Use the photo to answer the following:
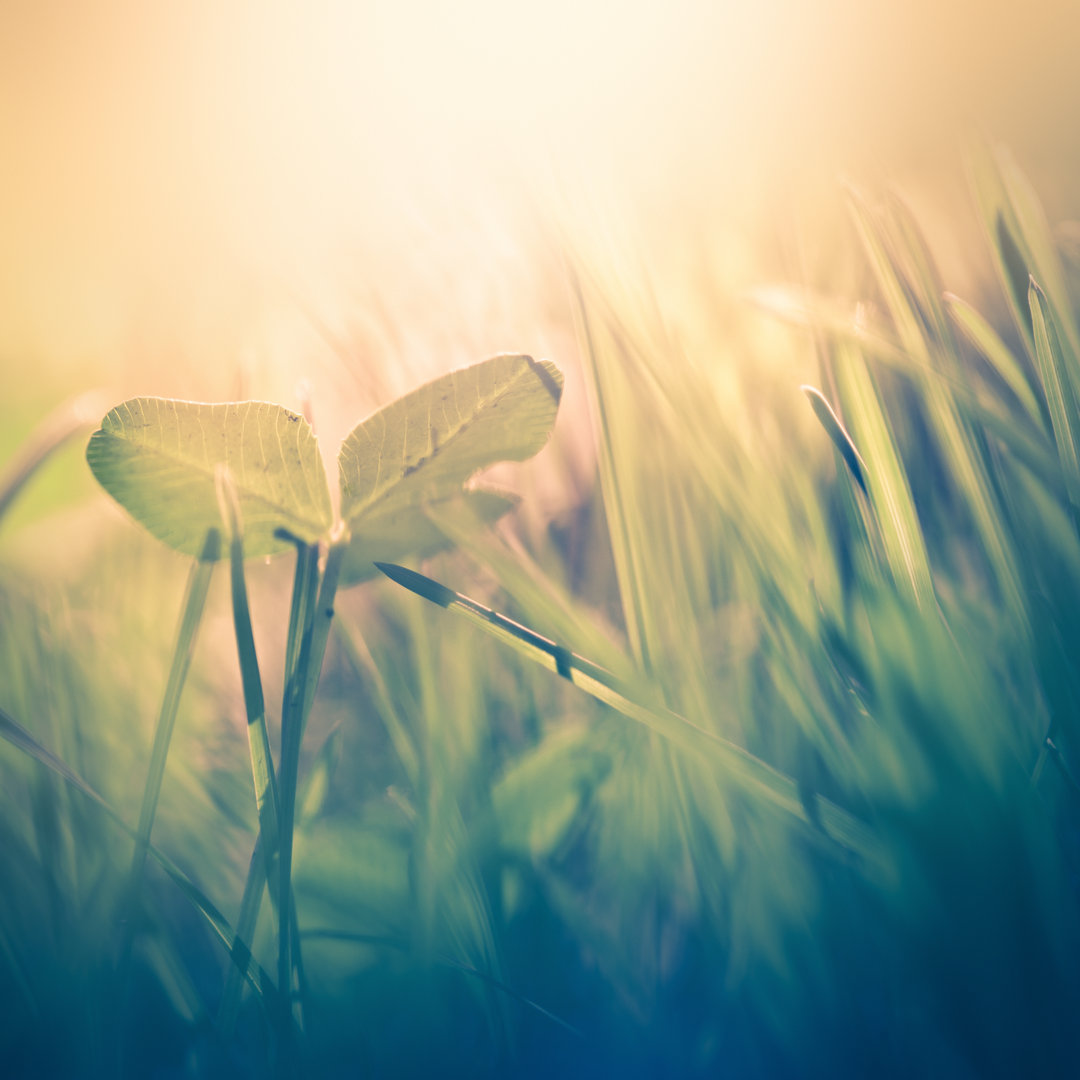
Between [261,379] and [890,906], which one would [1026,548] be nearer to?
[890,906]

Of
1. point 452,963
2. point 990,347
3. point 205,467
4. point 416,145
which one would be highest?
point 416,145

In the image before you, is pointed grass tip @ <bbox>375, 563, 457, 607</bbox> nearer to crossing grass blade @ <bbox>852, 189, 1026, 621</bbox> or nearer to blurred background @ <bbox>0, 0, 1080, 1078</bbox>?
blurred background @ <bbox>0, 0, 1080, 1078</bbox>

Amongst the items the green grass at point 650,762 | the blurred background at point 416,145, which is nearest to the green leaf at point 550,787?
the green grass at point 650,762

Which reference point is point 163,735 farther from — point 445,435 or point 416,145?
point 416,145

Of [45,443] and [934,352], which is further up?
[45,443]

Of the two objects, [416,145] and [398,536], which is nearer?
[398,536]

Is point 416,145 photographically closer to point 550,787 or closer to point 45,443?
point 45,443

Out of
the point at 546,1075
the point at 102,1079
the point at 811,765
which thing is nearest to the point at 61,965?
the point at 102,1079

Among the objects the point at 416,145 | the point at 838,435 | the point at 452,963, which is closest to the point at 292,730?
the point at 452,963
